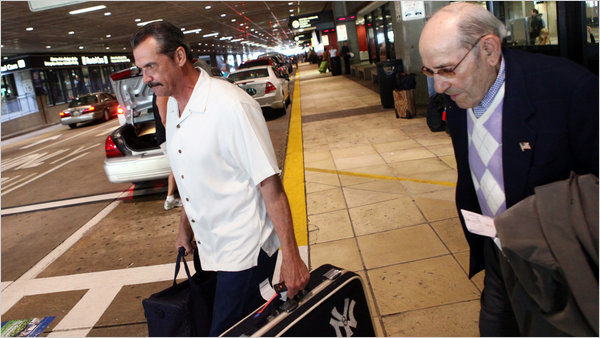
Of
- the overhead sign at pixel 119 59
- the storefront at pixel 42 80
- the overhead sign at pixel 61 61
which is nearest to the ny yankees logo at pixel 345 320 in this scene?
the storefront at pixel 42 80

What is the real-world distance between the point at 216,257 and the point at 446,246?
2.54 metres

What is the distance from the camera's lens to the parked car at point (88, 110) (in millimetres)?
22078

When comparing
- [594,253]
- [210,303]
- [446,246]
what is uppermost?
[594,253]

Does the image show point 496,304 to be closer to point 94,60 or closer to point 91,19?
point 91,19

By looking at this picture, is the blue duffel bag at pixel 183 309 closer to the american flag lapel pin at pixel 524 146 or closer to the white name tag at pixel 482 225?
the white name tag at pixel 482 225

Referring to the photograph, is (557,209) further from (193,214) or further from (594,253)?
(193,214)

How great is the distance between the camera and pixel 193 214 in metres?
2.15

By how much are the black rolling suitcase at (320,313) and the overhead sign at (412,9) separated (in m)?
8.49

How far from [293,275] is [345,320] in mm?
290

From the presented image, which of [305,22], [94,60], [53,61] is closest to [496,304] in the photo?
[305,22]

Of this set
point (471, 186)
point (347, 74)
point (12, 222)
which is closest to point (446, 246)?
point (471, 186)

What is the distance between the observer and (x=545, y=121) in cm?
156

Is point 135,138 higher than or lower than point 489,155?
lower

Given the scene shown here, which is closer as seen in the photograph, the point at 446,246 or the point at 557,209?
the point at 557,209
